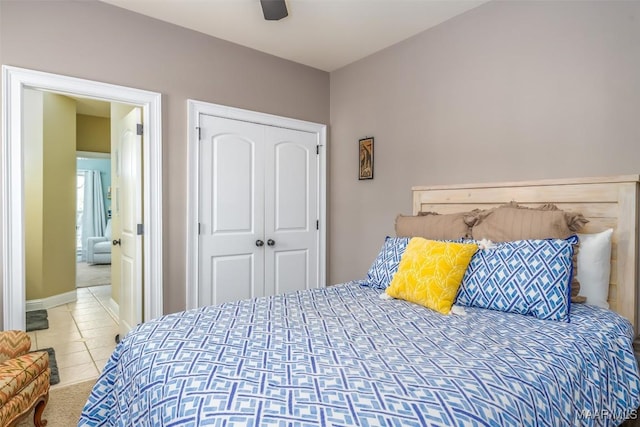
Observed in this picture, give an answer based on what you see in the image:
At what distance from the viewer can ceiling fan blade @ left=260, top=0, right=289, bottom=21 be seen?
2236 millimetres

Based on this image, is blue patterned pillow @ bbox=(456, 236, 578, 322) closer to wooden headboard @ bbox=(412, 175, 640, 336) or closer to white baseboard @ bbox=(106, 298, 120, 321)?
wooden headboard @ bbox=(412, 175, 640, 336)

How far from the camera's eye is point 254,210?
333 cm

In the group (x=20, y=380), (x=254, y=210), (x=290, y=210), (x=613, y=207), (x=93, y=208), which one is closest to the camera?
(x=20, y=380)

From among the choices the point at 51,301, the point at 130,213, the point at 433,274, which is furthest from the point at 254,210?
the point at 51,301

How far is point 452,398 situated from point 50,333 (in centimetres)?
395

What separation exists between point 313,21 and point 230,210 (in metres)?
1.64

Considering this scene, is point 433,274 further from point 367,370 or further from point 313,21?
point 313,21

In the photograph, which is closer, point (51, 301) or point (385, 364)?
point (385, 364)

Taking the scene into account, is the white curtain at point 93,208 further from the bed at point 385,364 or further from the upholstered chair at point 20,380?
the bed at point 385,364

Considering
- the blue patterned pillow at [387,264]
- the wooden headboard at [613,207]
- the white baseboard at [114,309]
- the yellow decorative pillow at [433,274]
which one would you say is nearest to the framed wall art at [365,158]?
the blue patterned pillow at [387,264]

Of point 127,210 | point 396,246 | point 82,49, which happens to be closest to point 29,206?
point 127,210

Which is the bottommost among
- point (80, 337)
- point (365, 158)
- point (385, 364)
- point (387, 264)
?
point (80, 337)

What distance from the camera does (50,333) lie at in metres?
3.54

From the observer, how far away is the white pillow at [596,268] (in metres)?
1.86
